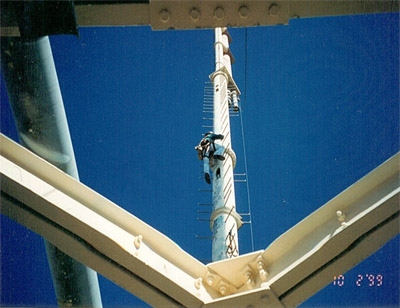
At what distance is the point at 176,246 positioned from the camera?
3.27 meters

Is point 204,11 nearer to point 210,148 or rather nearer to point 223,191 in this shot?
point 223,191

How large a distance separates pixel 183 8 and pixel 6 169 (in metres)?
1.58

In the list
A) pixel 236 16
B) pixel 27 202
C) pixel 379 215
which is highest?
pixel 236 16

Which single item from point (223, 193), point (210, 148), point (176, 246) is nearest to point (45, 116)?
point (176, 246)

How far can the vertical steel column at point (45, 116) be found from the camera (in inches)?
139

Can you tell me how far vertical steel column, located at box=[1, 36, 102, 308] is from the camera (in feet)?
11.6

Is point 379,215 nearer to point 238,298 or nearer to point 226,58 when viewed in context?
point 238,298

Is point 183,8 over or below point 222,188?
below

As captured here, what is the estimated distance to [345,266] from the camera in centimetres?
306

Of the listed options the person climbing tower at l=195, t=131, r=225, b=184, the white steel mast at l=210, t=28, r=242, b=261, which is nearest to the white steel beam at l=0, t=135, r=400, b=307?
the white steel mast at l=210, t=28, r=242, b=261

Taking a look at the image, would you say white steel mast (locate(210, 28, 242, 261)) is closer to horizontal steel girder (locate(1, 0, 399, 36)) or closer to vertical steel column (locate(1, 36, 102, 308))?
vertical steel column (locate(1, 36, 102, 308))

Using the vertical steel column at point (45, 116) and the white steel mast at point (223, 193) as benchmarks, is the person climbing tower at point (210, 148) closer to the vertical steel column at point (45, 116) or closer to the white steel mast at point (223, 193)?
the white steel mast at point (223, 193)

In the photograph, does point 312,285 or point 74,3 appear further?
point 74,3

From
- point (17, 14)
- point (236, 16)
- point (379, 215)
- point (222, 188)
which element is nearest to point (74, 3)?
point (17, 14)
